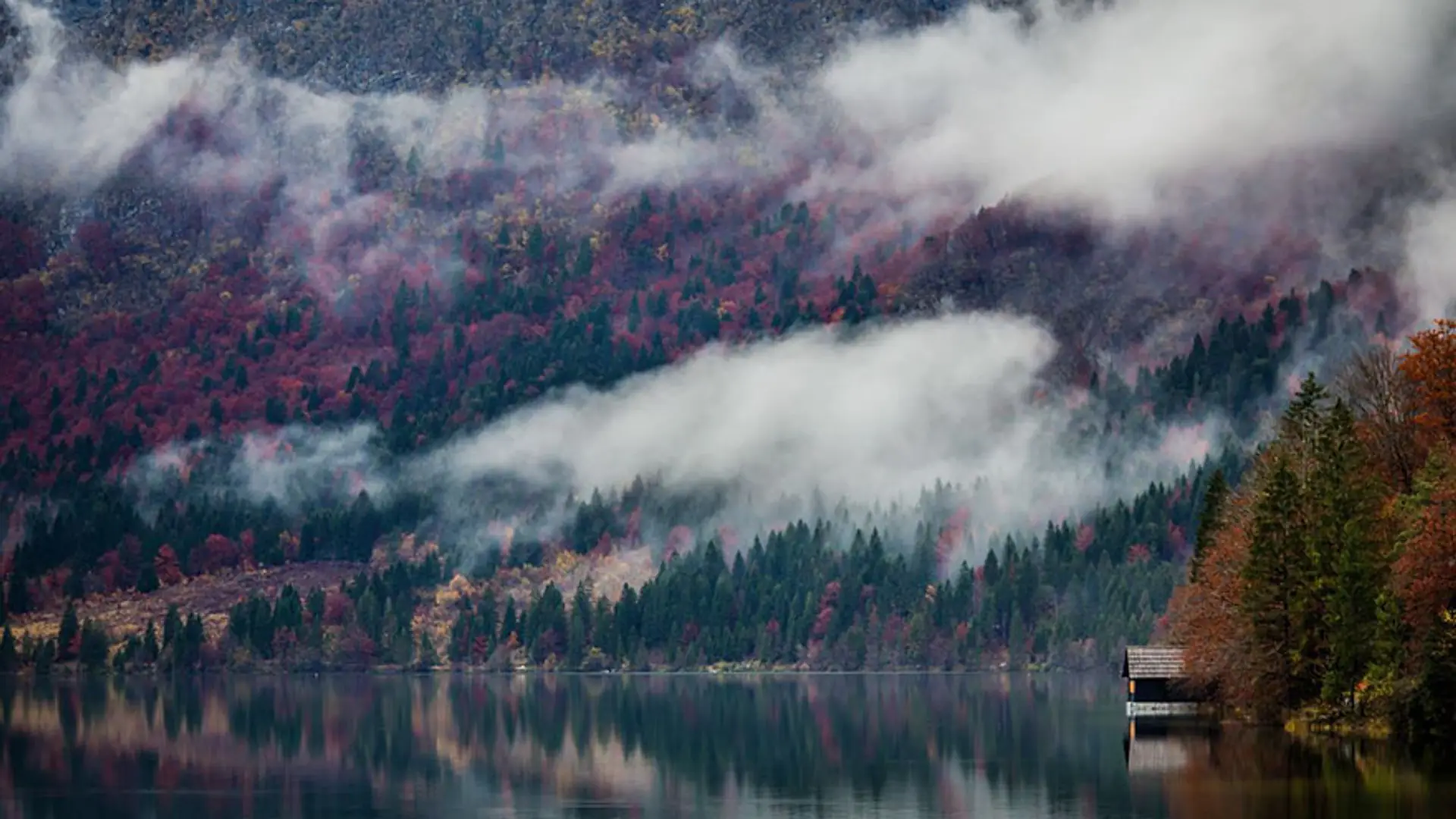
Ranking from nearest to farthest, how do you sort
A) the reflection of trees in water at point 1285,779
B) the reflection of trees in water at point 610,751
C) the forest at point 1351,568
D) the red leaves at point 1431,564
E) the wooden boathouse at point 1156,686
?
the reflection of trees in water at point 1285,779 < the red leaves at point 1431,564 < the forest at point 1351,568 < the reflection of trees in water at point 610,751 < the wooden boathouse at point 1156,686

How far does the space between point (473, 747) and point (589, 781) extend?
2748 centimetres

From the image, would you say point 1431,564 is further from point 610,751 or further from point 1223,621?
point 610,751

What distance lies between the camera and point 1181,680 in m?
151

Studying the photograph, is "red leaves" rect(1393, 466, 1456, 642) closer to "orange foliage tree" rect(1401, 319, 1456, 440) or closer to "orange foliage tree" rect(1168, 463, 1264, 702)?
"orange foliage tree" rect(1168, 463, 1264, 702)

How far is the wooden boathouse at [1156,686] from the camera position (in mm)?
150125

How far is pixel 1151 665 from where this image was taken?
15075 cm

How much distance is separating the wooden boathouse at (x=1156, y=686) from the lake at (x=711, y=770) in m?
1.96

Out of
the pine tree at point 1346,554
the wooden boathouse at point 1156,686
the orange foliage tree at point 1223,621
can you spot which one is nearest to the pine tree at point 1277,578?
the orange foliage tree at point 1223,621

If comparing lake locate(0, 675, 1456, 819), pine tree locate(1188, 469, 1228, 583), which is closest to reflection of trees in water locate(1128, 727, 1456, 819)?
lake locate(0, 675, 1456, 819)

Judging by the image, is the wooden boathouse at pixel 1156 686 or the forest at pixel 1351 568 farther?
the wooden boathouse at pixel 1156 686

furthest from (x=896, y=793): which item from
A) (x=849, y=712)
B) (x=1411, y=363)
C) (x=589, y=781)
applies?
(x=849, y=712)

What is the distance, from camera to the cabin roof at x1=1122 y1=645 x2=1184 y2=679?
14975cm

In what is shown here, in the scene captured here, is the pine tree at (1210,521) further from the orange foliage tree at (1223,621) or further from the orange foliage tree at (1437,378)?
the orange foliage tree at (1437,378)

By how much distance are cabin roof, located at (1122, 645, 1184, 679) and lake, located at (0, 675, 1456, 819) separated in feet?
12.0
